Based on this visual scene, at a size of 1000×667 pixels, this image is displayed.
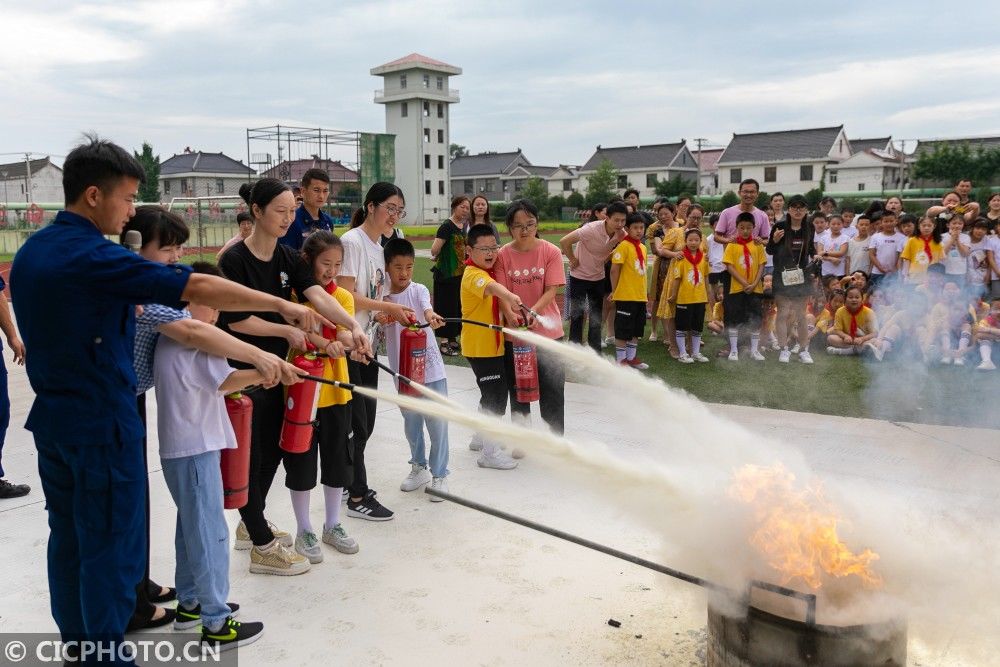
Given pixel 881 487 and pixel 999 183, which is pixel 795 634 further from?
pixel 999 183

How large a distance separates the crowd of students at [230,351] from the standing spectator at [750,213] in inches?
65.0

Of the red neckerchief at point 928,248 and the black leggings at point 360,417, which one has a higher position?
the red neckerchief at point 928,248

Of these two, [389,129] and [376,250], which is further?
[389,129]

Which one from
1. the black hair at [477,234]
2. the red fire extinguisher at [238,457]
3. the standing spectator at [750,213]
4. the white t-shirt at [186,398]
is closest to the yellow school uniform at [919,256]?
the standing spectator at [750,213]

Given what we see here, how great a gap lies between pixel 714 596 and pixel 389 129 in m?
73.8

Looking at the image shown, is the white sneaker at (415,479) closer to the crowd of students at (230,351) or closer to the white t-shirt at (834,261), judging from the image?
the crowd of students at (230,351)

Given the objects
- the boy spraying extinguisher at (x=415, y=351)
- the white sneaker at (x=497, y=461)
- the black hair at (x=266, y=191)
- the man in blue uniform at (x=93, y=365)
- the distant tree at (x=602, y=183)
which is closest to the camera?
the man in blue uniform at (x=93, y=365)

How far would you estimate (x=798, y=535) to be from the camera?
126 inches

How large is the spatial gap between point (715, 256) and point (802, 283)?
1335 millimetres

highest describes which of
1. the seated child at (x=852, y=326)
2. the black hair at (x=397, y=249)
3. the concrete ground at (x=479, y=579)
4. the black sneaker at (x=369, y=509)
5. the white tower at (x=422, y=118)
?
the white tower at (x=422, y=118)

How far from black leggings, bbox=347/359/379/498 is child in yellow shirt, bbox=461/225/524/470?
0.91m

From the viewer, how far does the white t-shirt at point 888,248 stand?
1055 cm

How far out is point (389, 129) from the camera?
73.2 meters

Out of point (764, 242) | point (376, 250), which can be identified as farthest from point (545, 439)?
point (764, 242)
